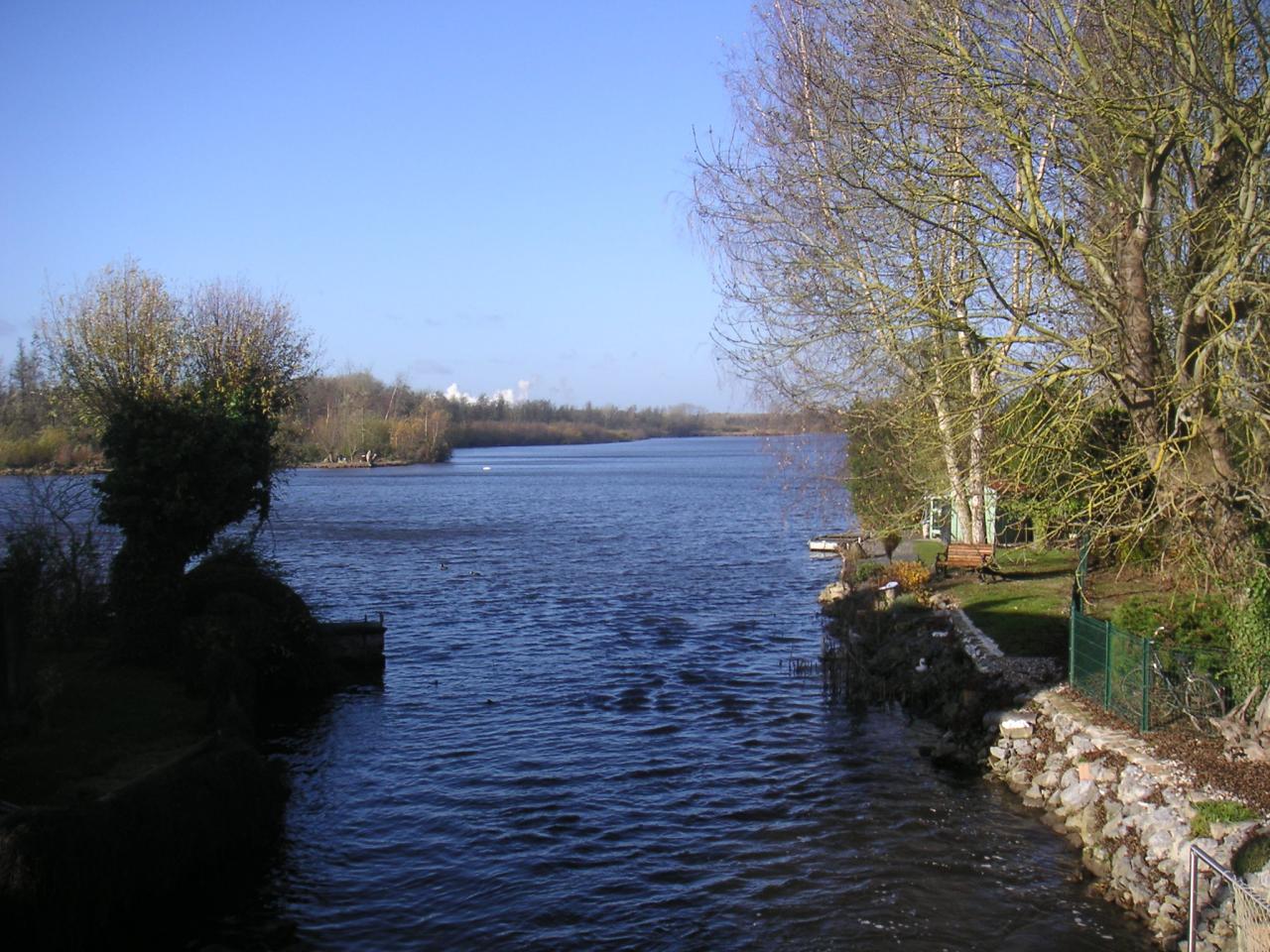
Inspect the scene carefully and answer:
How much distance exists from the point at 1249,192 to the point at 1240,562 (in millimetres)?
4322

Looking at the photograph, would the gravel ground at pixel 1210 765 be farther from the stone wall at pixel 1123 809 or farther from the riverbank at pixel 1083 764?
the stone wall at pixel 1123 809

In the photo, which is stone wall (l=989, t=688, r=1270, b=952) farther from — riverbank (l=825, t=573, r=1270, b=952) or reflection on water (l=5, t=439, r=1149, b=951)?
reflection on water (l=5, t=439, r=1149, b=951)

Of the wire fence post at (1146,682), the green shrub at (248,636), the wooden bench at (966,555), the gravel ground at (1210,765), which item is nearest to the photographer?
the gravel ground at (1210,765)

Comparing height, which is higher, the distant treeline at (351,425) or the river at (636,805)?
the distant treeline at (351,425)

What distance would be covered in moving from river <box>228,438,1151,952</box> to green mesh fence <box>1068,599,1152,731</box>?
1850 mm

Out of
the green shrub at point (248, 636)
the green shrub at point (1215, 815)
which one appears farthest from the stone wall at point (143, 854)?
the green shrub at point (1215, 815)

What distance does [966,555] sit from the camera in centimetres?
2561

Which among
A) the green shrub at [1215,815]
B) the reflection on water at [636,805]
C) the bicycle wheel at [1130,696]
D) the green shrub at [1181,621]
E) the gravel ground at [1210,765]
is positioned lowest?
the reflection on water at [636,805]

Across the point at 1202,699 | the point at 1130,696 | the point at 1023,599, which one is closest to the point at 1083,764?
the point at 1130,696

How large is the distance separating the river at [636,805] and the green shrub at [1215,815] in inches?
46.7

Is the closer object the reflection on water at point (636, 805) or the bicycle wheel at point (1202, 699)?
the reflection on water at point (636, 805)

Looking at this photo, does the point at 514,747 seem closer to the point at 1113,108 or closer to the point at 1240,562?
the point at 1240,562

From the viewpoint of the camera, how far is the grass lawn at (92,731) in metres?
12.1

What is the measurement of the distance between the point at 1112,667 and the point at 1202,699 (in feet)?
3.91
